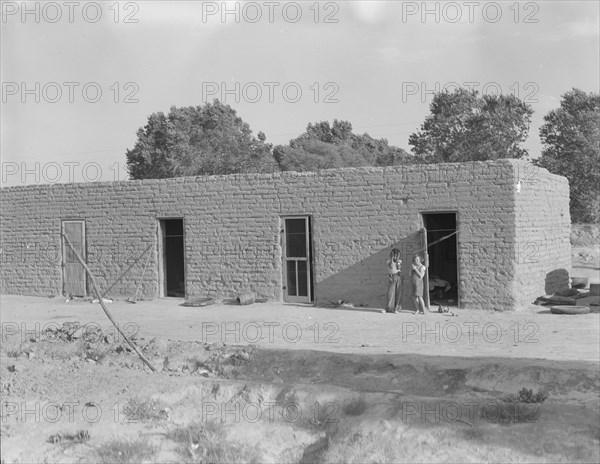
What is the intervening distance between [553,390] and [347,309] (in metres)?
6.57

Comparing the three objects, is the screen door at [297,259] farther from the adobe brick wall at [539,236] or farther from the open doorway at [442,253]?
the adobe brick wall at [539,236]

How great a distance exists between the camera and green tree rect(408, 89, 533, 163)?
3181cm

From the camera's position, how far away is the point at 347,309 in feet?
46.7

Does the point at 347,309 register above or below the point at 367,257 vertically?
below

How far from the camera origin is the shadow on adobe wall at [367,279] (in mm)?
14078

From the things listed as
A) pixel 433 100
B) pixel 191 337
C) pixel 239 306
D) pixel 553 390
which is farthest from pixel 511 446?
pixel 433 100

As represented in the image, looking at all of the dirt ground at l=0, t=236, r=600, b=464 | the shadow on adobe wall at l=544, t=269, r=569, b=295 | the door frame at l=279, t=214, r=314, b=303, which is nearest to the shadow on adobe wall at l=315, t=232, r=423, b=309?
the door frame at l=279, t=214, r=314, b=303

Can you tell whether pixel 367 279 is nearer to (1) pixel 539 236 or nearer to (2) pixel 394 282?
(2) pixel 394 282

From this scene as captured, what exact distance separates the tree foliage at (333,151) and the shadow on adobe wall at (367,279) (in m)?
18.4

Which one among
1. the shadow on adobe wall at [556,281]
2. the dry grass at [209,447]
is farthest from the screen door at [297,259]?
the dry grass at [209,447]

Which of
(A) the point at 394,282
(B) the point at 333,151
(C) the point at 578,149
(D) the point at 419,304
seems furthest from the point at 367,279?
(B) the point at 333,151

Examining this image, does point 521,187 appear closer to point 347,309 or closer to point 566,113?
point 347,309

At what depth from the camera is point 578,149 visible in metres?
30.6

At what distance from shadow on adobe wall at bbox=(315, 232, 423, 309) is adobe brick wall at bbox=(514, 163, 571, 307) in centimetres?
182
